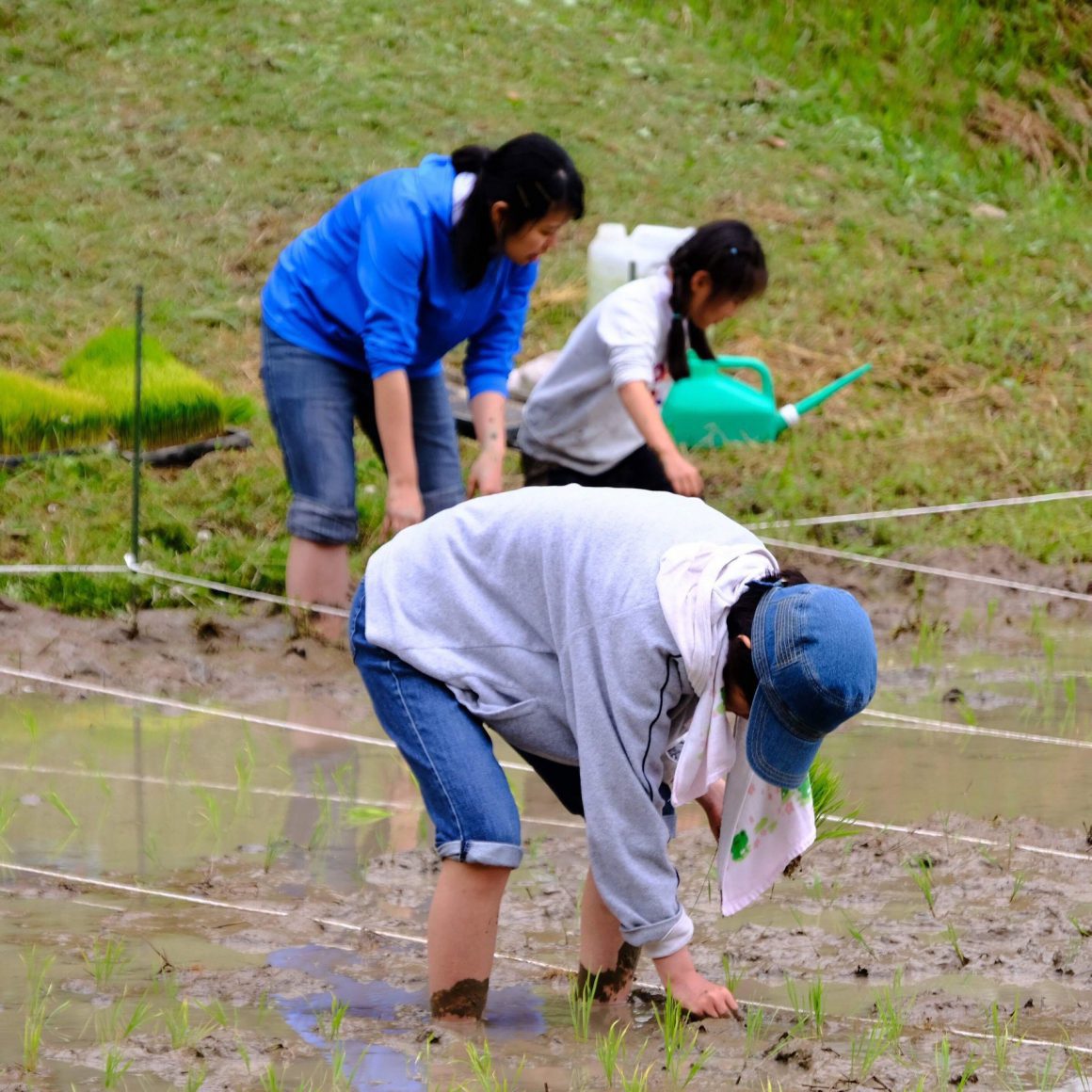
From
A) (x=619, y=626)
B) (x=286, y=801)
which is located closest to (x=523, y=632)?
(x=619, y=626)

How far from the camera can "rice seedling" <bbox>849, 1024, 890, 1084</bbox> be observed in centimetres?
210

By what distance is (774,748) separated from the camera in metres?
1.95

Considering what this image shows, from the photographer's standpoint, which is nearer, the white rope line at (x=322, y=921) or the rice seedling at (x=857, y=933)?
the white rope line at (x=322, y=921)

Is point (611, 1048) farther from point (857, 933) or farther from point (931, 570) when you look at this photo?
point (931, 570)

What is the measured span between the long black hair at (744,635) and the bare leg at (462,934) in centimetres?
47

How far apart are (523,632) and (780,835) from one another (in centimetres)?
42

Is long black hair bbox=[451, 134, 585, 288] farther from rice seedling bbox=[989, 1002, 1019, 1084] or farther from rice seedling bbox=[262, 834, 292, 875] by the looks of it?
rice seedling bbox=[989, 1002, 1019, 1084]

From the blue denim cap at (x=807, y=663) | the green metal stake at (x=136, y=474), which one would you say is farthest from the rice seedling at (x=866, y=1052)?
the green metal stake at (x=136, y=474)

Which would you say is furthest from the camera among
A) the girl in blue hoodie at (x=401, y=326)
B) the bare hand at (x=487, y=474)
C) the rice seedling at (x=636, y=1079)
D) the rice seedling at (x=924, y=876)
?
the bare hand at (x=487, y=474)

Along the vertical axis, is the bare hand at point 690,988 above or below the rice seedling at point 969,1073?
above

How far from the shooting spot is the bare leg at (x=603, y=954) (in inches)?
90.6

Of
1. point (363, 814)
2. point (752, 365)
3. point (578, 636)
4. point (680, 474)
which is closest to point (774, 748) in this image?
point (578, 636)

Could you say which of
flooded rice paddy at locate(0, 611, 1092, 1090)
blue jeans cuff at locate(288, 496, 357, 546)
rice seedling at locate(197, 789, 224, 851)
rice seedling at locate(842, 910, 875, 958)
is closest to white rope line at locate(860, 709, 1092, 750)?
flooded rice paddy at locate(0, 611, 1092, 1090)

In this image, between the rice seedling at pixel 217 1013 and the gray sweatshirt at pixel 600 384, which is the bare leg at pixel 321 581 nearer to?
the gray sweatshirt at pixel 600 384
